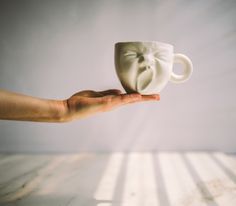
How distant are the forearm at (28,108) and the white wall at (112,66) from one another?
0.43 m

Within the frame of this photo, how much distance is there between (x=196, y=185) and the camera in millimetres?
671

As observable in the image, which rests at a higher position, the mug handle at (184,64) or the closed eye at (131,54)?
the closed eye at (131,54)

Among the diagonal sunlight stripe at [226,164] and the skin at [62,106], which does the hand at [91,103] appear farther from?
the diagonal sunlight stripe at [226,164]

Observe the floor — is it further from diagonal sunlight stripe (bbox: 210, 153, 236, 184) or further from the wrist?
the wrist

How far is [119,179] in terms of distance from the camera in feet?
2.36

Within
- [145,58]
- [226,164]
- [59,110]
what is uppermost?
[145,58]

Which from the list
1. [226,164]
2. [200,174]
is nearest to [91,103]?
[200,174]

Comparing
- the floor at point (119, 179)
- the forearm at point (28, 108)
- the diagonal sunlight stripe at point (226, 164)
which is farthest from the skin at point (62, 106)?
the diagonal sunlight stripe at point (226, 164)

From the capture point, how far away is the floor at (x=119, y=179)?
595 mm

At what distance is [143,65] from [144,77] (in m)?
0.03

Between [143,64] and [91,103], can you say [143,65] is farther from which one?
[91,103]

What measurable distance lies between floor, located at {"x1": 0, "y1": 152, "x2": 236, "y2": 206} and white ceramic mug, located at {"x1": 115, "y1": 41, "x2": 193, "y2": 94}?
265 mm

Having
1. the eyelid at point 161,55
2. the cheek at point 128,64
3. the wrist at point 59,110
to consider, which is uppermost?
the eyelid at point 161,55

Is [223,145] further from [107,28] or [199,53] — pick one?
[107,28]
